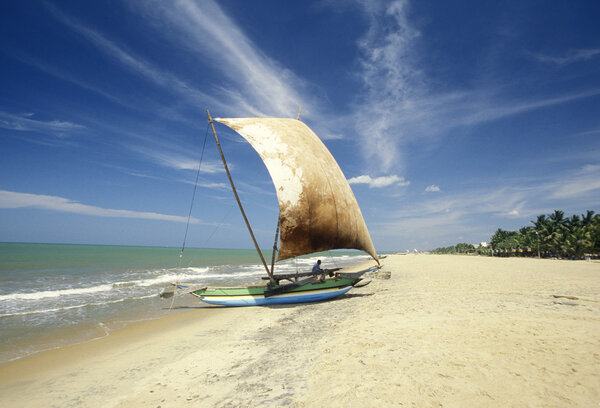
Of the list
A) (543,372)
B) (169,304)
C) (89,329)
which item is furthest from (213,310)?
(543,372)

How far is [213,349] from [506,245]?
92873mm

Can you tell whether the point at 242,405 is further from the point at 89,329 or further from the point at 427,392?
the point at 89,329

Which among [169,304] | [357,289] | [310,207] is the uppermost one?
[310,207]

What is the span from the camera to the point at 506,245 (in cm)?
7425

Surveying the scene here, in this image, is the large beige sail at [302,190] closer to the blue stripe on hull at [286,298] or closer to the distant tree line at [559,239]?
the blue stripe on hull at [286,298]

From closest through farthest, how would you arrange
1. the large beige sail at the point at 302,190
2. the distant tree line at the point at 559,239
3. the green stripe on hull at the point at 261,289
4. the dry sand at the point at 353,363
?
the dry sand at the point at 353,363 < the large beige sail at the point at 302,190 < the green stripe on hull at the point at 261,289 < the distant tree line at the point at 559,239

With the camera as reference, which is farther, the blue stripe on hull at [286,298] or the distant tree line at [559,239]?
the distant tree line at [559,239]

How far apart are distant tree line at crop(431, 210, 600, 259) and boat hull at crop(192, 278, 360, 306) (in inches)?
2298

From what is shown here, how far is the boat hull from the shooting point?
41.0 ft

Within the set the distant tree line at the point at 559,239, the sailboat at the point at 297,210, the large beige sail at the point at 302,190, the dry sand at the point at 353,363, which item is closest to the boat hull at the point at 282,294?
the sailboat at the point at 297,210

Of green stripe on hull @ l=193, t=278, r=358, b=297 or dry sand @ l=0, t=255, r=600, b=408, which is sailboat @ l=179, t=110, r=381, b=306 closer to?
green stripe on hull @ l=193, t=278, r=358, b=297

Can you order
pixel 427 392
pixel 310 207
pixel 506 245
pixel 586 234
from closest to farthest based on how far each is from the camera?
1. pixel 427 392
2. pixel 310 207
3. pixel 586 234
4. pixel 506 245

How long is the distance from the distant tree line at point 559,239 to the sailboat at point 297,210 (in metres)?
58.3

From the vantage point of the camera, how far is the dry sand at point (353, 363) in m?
3.86
